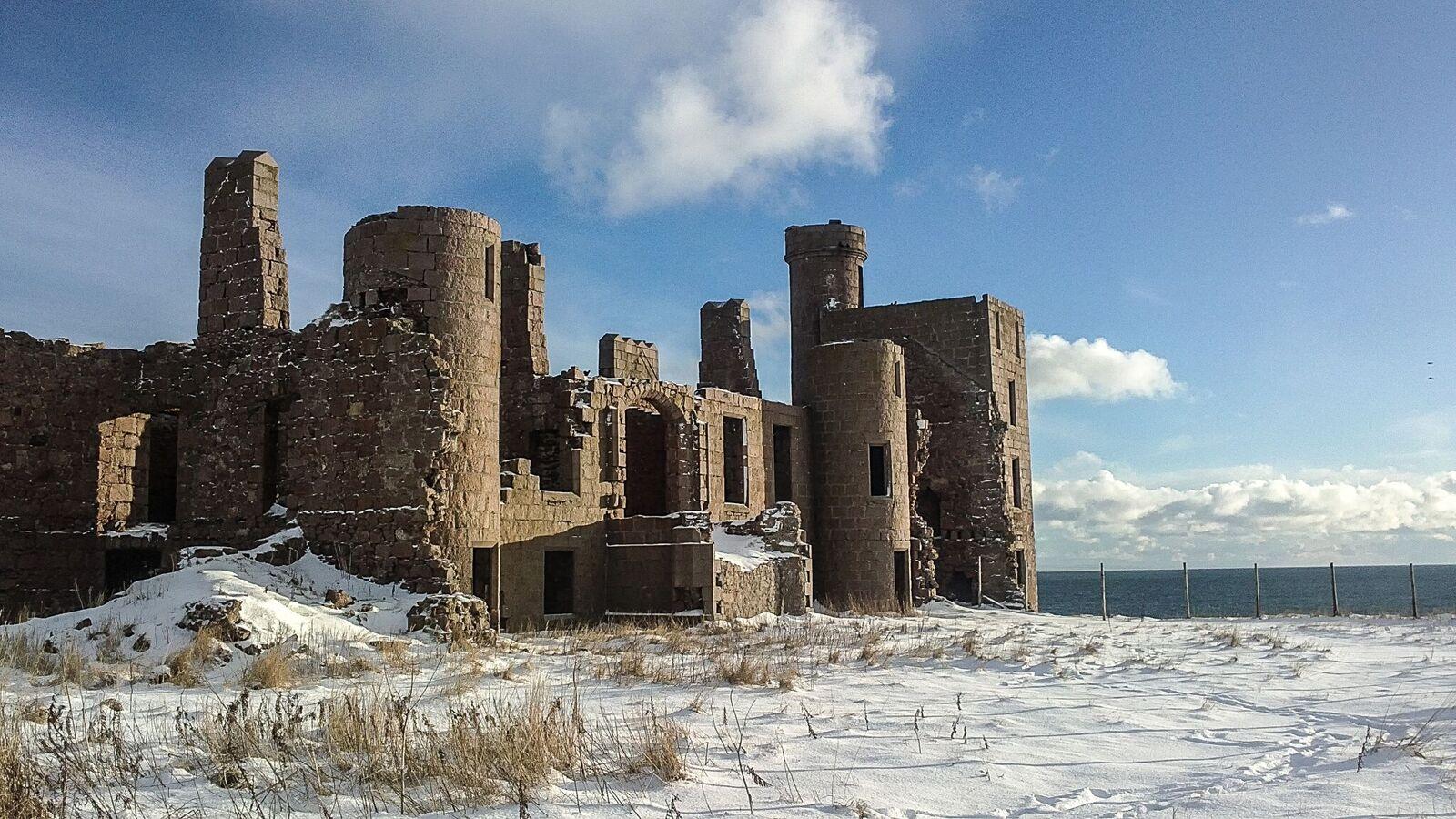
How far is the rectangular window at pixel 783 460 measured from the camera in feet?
91.8

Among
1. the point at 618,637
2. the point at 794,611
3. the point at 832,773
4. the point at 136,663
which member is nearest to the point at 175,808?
the point at 832,773

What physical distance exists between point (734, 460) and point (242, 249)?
11.3m

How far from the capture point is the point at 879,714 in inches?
398

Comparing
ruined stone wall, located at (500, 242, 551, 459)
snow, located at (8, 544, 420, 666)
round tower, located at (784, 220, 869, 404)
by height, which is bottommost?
snow, located at (8, 544, 420, 666)

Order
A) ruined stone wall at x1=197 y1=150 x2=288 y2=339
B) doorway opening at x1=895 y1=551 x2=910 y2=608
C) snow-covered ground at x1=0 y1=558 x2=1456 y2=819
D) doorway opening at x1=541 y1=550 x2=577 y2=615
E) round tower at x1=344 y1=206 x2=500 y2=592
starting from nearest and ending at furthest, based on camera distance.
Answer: snow-covered ground at x1=0 y1=558 x2=1456 y2=819 < round tower at x1=344 y1=206 x2=500 y2=592 < ruined stone wall at x1=197 y1=150 x2=288 y2=339 < doorway opening at x1=541 y1=550 x2=577 y2=615 < doorway opening at x1=895 y1=551 x2=910 y2=608

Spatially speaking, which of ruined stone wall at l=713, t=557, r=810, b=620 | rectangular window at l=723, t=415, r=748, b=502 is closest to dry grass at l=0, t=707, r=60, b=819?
ruined stone wall at l=713, t=557, r=810, b=620

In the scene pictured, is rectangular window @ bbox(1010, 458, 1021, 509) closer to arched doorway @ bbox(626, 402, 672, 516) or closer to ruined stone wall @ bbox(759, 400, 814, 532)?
ruined stone wall @ bbox(759, 400, 814, 532)

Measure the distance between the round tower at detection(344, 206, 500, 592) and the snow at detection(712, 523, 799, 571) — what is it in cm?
495

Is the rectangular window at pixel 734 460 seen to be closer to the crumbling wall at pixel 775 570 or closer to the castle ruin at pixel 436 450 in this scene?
the castle ruin at pixel 436 450

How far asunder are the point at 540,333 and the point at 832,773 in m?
16.8

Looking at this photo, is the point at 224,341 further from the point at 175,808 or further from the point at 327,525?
the point at 175,808

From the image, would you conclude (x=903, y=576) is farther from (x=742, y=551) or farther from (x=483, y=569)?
(x=483, y=569)

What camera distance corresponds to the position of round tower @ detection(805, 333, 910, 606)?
2748 cm

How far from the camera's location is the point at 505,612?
19.3 metres
